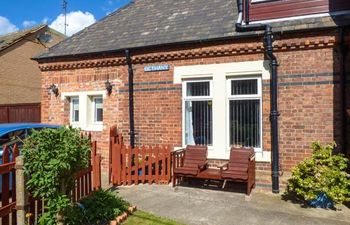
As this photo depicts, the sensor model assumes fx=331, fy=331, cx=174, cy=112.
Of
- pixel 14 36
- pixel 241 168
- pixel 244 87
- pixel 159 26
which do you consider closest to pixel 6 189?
pixel 241 168

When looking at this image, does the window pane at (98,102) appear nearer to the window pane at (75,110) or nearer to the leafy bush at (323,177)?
the window pane at (75,110)

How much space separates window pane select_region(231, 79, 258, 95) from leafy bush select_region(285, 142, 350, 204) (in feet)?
7.14

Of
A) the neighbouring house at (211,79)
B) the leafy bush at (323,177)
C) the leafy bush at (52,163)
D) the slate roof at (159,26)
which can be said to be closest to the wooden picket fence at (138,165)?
the neighbouring house at (211,79)

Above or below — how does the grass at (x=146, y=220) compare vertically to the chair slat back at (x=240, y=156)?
below

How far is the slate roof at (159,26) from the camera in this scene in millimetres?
8938

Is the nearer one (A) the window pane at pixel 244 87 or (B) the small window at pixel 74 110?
(A) the window pane at pixel 244 87

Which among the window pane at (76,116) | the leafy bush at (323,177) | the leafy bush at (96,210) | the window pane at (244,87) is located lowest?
the leafy bush at (96,210)

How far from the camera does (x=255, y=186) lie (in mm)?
7902

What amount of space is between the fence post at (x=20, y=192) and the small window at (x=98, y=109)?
6.51 metres

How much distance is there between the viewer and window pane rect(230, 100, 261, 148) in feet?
27.3

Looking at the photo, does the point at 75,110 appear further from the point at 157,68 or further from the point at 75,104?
the point at 157,68

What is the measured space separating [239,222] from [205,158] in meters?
2.56

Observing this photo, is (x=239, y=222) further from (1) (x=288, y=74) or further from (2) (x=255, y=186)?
(1) (x=288, y=74)

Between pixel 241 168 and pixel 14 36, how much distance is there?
65.1 ft
